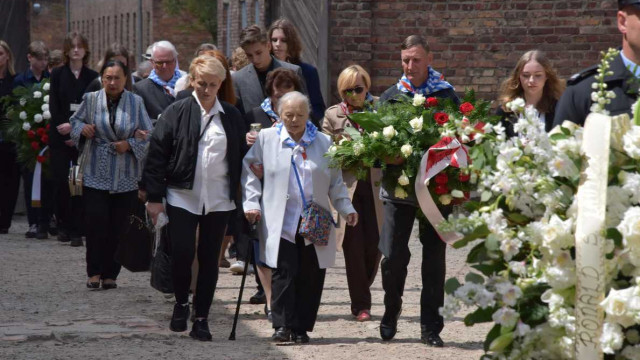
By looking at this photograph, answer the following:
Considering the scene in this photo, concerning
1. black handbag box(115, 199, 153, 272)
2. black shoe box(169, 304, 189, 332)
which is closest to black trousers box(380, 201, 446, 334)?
black shoe box(169, 304, 189, 332)

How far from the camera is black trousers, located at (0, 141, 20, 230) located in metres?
15.4

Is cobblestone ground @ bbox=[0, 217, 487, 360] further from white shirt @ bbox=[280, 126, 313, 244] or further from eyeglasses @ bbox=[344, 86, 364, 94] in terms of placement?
eyeglasses @ bbox=[344, 86, 364, 94]

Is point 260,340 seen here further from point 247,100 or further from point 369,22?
point 369,22

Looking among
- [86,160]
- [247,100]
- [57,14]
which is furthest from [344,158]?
[57,14]

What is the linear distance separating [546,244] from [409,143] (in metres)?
3.56

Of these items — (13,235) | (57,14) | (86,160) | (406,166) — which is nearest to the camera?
(406,166)

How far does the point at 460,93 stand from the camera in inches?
614

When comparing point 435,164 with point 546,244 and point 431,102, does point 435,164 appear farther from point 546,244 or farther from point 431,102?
point 546,244

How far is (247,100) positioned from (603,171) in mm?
5747

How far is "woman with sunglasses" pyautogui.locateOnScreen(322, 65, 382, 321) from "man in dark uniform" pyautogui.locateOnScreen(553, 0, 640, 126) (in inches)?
161

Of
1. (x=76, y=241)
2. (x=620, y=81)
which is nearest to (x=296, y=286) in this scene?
(x=620, y=81)

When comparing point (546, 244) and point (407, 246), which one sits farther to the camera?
point (407, 246)

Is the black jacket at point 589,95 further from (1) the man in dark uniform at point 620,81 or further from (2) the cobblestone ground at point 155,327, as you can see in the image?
(2) the cobblestone ground at point 155,327

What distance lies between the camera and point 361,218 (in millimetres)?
9570
